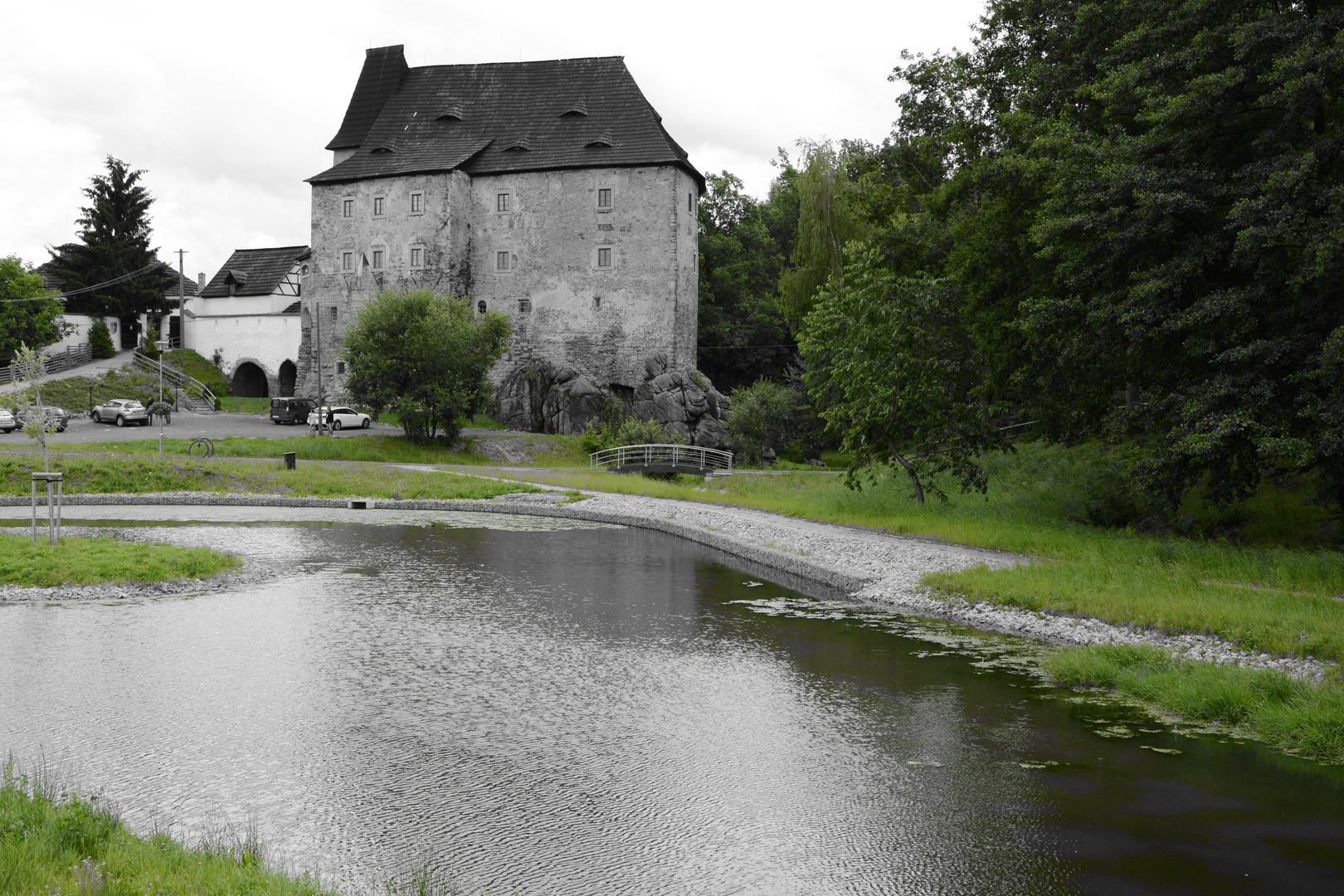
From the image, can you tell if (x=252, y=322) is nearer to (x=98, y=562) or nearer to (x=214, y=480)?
(x=214, y=480)

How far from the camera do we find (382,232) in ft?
206

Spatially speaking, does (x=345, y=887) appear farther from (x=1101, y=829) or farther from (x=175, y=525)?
(x=175, y=525)

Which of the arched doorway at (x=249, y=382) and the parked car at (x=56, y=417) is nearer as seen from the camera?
the parked car at (x=56, y=417)

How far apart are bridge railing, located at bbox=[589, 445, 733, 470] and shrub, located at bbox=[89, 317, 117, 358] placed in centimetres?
4296

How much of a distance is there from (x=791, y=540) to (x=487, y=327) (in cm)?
3463

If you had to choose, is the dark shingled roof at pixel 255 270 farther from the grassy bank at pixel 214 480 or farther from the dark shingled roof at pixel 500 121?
the grassy bank at pixel 214 480

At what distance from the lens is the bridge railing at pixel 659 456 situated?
43.8 m

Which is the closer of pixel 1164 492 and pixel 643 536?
pixel 1164 492

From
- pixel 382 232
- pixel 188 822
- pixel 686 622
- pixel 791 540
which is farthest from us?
pixel 382 232

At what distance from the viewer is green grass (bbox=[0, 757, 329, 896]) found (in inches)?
195

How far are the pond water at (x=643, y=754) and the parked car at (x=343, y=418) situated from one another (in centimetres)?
4164

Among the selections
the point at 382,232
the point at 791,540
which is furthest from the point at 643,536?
the point at 382,232

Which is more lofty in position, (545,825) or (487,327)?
(487,327)

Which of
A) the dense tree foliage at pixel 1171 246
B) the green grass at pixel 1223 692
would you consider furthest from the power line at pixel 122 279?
the green grass at pixel 1223 692
